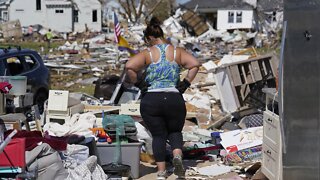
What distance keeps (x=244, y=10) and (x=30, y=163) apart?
5716 cm

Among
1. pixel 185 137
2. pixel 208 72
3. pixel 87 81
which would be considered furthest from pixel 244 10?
pixel 185 137

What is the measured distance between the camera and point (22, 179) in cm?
587

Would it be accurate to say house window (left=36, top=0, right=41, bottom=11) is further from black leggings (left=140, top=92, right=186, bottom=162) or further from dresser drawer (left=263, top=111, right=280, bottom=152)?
dresser drawer (left=263, top=111, right=280, bottom=152)

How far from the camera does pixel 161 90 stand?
289 inches

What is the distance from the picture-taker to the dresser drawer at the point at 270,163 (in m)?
6.44

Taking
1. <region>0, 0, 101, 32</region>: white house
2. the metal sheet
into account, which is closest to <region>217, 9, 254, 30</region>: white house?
<region>0, 0, 101, 32</region>: white house

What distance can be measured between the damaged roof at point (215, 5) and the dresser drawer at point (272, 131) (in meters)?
56.0

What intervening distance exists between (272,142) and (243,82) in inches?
240

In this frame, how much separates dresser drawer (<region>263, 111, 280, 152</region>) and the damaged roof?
184ft

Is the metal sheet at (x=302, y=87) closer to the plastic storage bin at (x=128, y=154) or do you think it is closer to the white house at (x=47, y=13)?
the plastic storage bin at (x=128, y=154)

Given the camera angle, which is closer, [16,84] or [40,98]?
[16,84]

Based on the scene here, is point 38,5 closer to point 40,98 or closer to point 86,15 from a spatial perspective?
point 86,15

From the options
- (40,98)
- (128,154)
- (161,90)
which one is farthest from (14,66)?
(161,90)

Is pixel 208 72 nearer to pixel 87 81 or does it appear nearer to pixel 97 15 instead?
pixel 87 81
